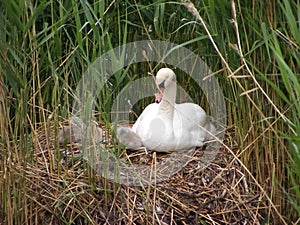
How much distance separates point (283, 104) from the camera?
2.87m

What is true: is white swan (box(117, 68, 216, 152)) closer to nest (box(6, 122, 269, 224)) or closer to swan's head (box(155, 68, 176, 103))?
swan's head (box(155, 68, 176, 103))

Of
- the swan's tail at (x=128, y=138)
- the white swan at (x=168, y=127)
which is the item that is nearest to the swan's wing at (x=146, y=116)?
the white swan at (x=168, y=127)

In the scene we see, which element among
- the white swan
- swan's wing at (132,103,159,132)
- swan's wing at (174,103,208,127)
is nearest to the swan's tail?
the white swan

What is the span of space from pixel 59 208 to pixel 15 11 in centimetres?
79

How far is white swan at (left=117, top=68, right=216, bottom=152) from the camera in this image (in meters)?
3.28

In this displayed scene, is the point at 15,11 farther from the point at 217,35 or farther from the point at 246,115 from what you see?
the point at 246,115

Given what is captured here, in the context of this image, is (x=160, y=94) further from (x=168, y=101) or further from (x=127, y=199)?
(x=127, y=199)

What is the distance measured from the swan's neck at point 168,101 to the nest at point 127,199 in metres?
0.43

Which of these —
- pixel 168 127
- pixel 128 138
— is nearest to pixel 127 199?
pixel 128 138

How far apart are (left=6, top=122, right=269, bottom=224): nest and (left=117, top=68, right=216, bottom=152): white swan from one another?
9.9 inches

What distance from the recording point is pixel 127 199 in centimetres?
292

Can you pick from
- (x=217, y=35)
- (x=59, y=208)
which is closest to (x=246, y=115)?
(x=217, y=35)

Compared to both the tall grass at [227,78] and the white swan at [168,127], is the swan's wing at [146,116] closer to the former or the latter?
the white swan at [168,127]

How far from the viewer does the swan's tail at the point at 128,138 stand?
3.18 metres
